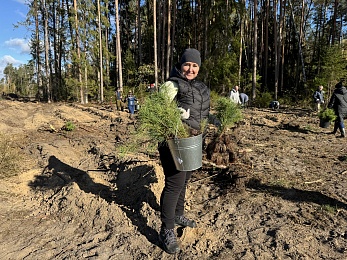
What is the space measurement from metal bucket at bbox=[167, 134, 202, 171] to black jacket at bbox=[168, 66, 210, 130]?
0.31 metres

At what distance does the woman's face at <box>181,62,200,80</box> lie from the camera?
255 cm

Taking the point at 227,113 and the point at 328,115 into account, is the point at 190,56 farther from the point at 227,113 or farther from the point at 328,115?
the point at 328,115

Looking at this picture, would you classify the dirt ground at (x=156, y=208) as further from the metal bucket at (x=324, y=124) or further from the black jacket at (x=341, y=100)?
the metal bucket at (x=324, y=124)

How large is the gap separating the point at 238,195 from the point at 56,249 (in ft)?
7.78

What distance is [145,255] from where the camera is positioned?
2574 mm

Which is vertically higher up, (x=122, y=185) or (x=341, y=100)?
(x=341, y=100)

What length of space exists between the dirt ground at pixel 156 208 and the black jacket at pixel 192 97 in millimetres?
1002

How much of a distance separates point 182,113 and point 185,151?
0.40m

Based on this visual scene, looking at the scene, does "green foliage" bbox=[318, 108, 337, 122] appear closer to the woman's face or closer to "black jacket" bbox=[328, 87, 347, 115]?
"black jacket" bbox=[328, 87, 347, 115]

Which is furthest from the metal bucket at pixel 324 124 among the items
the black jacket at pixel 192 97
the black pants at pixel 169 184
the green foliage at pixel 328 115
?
the black pants at pixel 169 184

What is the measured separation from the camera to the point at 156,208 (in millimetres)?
3426

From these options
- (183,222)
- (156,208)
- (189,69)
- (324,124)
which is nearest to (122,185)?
(156,208)

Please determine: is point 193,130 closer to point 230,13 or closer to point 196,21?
point 230,13

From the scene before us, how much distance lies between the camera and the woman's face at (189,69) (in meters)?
2.55
